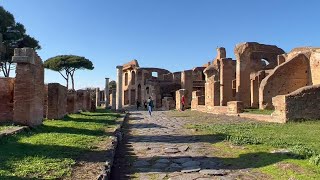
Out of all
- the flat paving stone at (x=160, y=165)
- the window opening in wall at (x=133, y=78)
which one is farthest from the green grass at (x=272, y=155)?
the window opening in wall at (x=133, y=78)

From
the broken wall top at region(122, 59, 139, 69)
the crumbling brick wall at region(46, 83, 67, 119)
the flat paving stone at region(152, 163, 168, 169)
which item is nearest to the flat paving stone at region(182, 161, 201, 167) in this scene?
the flat paving stone at region(152, 163, 168, 169)

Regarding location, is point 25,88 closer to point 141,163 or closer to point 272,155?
point 141,163

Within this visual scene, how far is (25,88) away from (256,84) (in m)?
21.3

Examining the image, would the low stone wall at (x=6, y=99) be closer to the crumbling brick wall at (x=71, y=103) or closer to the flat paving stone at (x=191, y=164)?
the flat paving stone at (x=191, y=164)

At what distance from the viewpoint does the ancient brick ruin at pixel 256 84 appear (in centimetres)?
1522

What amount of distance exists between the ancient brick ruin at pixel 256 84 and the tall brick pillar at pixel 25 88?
32.2 ft

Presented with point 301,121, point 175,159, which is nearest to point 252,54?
point 301,121

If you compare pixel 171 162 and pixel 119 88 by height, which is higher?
pixel 119 88

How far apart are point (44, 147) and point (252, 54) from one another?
26.5 meters

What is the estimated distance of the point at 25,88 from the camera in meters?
11.1

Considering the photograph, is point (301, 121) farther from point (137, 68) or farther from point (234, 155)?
point (137, 68)

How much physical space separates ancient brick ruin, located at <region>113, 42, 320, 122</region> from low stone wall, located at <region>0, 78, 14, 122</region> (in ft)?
34.4

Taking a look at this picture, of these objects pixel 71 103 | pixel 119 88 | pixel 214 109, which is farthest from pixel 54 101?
pixel 119 88

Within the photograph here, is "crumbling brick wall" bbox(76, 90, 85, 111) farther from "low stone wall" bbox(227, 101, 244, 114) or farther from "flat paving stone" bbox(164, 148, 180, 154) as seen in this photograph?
"flat paving stone" bbox(164, 148, 180, 154)
